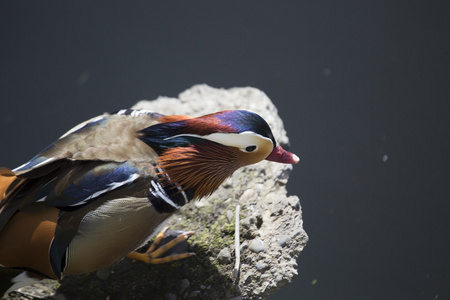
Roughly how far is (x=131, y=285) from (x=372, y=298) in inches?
29.7

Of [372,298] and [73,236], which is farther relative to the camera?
[372,298]

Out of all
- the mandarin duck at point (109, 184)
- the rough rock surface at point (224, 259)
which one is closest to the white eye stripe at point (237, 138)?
the mandarin duck at point (109, 184)

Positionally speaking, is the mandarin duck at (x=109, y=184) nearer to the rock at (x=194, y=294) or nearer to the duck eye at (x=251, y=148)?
the duck eye at (x=251, y=148)

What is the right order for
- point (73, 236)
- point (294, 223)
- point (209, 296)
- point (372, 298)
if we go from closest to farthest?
1. point (73, 236)
2. point (209, 296)
3. point (294, 223)
4. point (372, 298)

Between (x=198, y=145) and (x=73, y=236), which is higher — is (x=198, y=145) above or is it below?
above

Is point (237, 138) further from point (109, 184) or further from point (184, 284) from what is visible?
point (184, 284)

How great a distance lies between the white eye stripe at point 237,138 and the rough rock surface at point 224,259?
28 cm

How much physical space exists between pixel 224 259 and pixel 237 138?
0.32 metres

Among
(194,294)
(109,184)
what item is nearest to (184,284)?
(194,294)

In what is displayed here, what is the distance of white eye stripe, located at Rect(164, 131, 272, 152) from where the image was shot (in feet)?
2.92

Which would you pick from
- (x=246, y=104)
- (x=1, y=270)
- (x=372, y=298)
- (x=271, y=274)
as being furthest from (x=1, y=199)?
(x=372, y=298)

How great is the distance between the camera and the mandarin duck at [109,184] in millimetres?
839

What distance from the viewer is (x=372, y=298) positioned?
4.71ft

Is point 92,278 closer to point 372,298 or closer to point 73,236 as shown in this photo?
point 73,236
